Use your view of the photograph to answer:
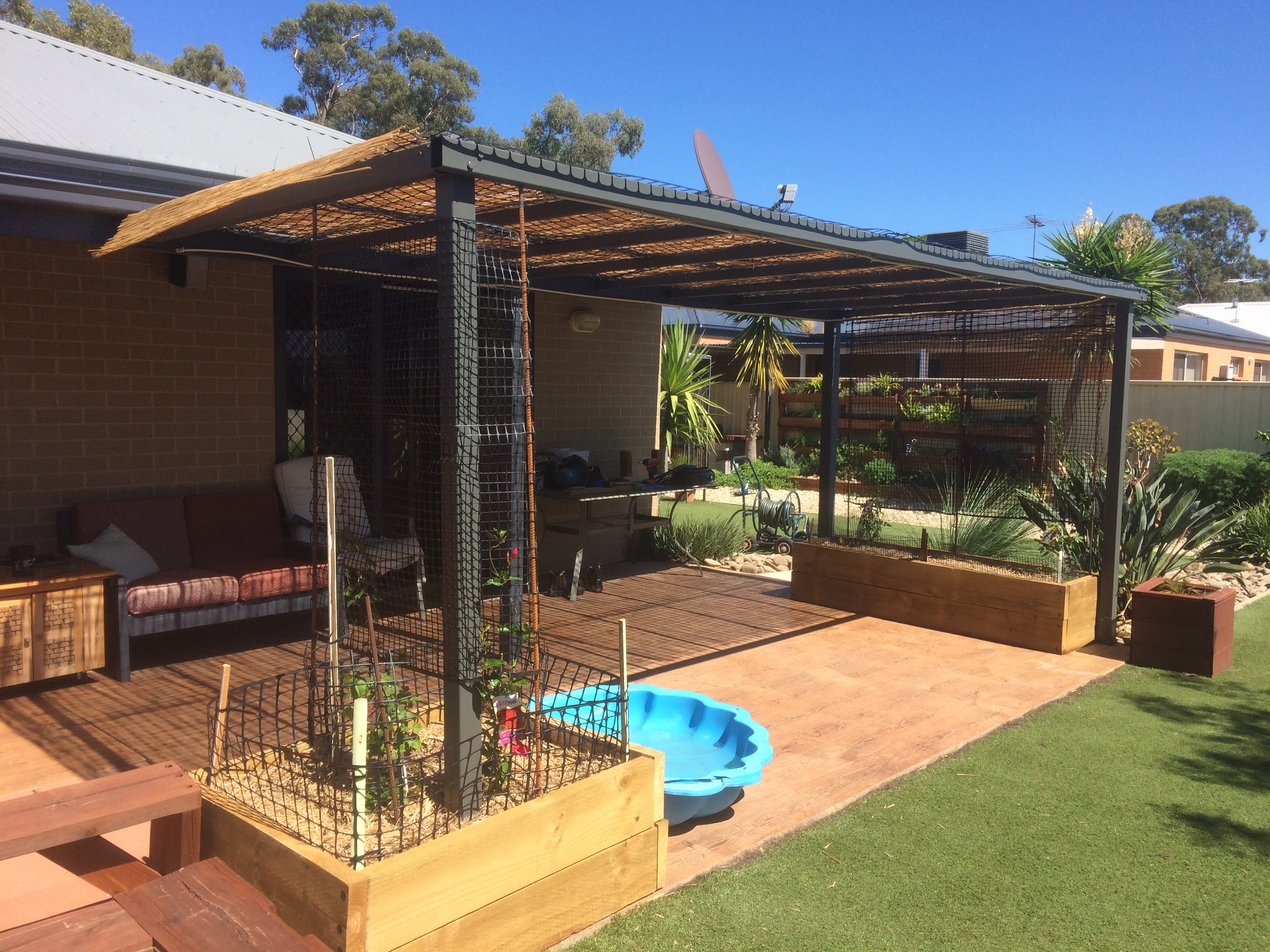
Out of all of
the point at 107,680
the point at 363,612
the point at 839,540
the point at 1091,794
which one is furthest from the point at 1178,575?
the point at 107,680

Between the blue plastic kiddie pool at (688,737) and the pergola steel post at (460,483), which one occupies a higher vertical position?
the pergola steel post at (460,483)

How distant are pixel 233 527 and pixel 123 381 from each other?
1085 millimetres

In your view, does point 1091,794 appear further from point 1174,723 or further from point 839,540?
point 839,540

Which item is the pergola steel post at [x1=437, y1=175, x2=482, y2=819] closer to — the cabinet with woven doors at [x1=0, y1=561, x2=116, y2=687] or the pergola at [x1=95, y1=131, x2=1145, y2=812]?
the pergola at [x1=95, y1=131, x2=1145, y2=812]

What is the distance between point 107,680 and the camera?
201 inches

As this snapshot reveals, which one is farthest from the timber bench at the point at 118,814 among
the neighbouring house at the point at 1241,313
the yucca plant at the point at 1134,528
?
the neighbouring house at the point at 1241,313

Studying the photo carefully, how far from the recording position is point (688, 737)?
4.14 metres

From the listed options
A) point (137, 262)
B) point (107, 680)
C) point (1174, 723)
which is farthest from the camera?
point (137, 262)

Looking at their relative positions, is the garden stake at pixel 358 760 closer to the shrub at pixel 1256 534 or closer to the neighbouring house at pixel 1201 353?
the shrub at pixel 1256 534

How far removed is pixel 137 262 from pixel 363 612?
2593 mm

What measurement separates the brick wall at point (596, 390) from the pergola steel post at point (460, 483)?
4669mm

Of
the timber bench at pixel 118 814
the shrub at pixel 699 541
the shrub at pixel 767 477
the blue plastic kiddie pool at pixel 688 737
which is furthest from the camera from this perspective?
the shrub at pixel 767 477

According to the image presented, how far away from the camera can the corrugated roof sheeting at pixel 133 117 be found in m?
5.37

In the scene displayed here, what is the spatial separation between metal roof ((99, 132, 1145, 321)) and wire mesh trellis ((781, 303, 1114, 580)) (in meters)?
0.26
